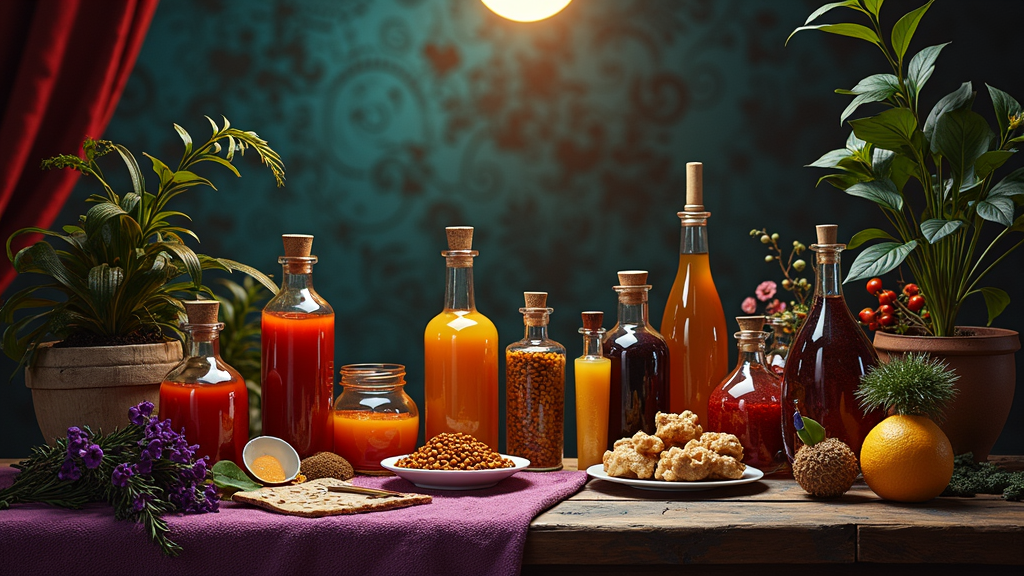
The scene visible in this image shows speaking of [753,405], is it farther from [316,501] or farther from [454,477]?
[316,501]

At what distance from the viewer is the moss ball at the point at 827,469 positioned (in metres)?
1.03

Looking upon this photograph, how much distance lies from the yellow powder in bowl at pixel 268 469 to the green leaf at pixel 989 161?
1.03 meters

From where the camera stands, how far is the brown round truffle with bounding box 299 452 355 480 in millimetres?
1142

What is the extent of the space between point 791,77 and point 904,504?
1.48 meters

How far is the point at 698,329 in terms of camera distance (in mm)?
1266

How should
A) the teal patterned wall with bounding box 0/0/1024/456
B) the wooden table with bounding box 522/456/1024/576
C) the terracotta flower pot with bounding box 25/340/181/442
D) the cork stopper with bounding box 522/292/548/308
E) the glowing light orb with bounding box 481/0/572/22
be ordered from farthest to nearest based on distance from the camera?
the teal patterned wall with bounding box 0/0/1024/456
the glowing light orb with bounding box 481/0/572/22
the cork stopper with bounding box 522/292/548/308
the terracotta flower pot with bounding box 25/340/181/442
the wooden table with bounding box 522/456/1024/576

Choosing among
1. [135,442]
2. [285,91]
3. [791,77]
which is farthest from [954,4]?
[135,442]

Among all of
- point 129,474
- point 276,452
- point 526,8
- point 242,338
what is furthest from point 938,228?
point 242,338

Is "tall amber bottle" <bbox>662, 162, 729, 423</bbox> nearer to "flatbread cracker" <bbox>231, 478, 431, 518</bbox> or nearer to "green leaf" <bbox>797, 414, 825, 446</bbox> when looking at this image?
"green leaf" <bbox>797, 414, 825, 446</bbox>

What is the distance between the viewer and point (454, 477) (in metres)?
1.07

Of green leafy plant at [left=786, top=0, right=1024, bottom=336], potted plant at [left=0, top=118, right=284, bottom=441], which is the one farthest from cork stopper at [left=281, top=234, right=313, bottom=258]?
green leafy plant at [left=786, top=0, right=1024, bottom=336]

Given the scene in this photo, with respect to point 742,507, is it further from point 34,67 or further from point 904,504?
point 34,67

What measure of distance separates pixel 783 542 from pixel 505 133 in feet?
5.04

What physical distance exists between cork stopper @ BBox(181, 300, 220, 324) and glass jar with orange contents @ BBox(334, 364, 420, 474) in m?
0.21
